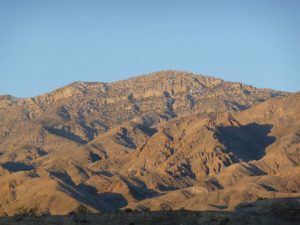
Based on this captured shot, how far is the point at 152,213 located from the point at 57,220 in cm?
717

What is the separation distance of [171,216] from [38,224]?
978 centimetres

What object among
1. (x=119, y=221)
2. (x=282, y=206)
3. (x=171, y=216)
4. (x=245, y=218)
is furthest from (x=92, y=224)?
(x=282, y=206)

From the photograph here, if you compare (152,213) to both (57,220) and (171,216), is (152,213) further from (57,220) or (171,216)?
(57,220)

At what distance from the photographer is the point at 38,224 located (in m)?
60.3

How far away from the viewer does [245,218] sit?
59.2 metres

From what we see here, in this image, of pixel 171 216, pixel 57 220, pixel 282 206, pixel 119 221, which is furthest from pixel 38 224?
pixel 282 206

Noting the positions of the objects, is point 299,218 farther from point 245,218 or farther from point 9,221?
point 9,221

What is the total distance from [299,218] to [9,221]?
21695 mm

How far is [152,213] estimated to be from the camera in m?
61.9

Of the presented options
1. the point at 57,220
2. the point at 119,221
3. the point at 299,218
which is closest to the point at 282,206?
the point at 299,218

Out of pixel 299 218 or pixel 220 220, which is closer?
pixel 220 220

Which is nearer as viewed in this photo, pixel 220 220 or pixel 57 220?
pixel 220 220

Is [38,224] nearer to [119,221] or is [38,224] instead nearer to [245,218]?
[119,221]

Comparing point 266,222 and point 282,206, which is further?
point 282,206
